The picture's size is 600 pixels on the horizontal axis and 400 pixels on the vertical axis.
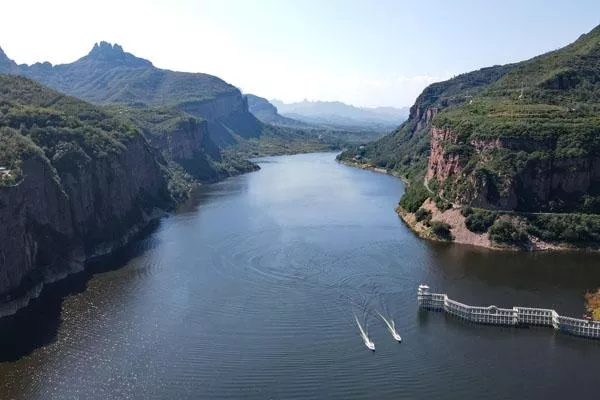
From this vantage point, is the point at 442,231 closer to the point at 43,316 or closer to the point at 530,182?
the point at 530,182

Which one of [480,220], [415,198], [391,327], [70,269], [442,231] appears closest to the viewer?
[391,327]

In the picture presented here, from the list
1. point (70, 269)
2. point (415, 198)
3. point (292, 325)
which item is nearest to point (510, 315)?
point (292, 325)

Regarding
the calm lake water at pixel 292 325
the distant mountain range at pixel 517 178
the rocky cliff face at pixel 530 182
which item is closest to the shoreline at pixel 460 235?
the distant mountain range at pixel 517 178

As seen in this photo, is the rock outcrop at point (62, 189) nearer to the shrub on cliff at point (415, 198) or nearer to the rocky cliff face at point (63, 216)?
the rocky cliff face at point (63, 216)

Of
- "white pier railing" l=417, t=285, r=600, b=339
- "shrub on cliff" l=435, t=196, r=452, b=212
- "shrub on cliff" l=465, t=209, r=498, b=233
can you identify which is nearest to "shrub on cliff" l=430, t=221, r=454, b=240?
"shrub on cliff" l=465, t=209, r=498, b=233

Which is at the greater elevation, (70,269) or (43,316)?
(70,269)

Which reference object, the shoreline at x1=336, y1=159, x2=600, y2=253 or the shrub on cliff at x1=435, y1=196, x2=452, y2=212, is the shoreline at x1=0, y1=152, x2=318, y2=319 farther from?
the shrub on cliff at x1=435, y1=196, x2=452, y2=212

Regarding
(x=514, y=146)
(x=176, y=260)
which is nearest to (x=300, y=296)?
(x=176, y=260)
